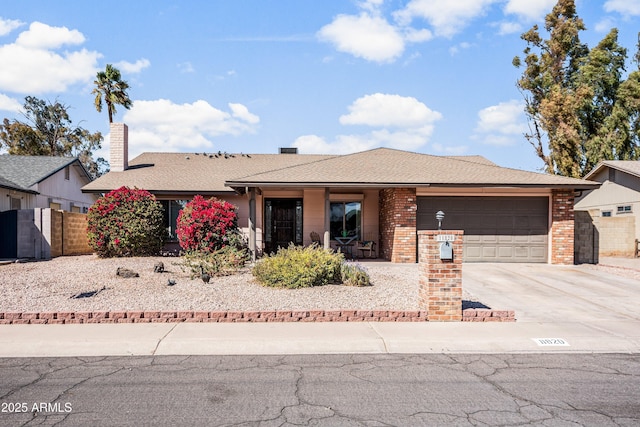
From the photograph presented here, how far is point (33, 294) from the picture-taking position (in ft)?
32.1

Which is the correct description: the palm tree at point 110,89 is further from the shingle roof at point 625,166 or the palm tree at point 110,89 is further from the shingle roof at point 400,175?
the shingle roof at point 625,166

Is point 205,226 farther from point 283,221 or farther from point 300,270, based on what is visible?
point 283,221

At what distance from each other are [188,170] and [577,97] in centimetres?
2562

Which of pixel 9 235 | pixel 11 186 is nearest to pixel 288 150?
pixel 11 186

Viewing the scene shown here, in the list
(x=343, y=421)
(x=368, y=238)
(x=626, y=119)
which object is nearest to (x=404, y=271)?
(x=368, y=238)

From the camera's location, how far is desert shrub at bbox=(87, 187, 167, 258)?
14.8 meters

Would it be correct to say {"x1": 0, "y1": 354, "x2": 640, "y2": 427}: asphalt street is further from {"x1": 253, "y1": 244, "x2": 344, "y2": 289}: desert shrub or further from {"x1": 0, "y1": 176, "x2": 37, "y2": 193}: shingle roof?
{"x1": 0, "y1": 176, "x2": 37, "y2": 193}: shingle roof

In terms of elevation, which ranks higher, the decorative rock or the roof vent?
the roof vent

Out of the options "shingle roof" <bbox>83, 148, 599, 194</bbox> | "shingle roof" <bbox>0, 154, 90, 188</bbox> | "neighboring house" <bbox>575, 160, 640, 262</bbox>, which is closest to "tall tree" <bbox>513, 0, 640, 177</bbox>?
"neighboring house" <bbox>575, 160, 640, 262</bbox>

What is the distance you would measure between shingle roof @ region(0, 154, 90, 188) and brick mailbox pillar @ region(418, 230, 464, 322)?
2064 centimetres

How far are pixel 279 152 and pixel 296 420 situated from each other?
21.7 metres

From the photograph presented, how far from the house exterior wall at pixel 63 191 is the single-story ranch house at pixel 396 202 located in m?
6.25

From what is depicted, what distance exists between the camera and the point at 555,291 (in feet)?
38.5

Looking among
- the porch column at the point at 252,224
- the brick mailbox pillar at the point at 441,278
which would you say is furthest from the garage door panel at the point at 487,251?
the brick mailbox pillar at the point at 441,278
